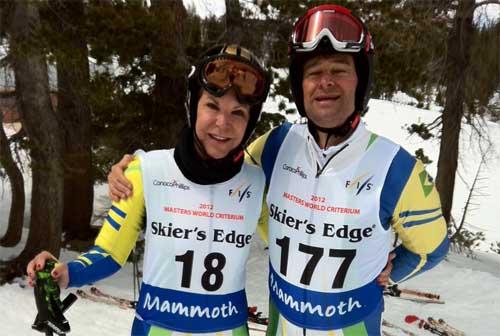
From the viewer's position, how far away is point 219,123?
2217mm

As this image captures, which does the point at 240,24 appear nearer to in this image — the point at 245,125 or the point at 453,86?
the point at 453,86

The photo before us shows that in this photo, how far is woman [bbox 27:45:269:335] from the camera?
226 centimetres

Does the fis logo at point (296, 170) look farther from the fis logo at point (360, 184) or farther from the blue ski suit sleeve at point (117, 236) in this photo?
the blue ski suit sleeve at point (117, 236)

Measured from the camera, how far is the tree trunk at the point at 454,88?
11.1 m

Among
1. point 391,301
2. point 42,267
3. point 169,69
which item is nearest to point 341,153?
point 42,267

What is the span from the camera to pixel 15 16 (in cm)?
705

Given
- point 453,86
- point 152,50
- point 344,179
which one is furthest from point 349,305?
point 453,86

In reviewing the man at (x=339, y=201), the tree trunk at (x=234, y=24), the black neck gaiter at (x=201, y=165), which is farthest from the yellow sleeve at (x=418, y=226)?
the tree trunk at (x=234, y=24)

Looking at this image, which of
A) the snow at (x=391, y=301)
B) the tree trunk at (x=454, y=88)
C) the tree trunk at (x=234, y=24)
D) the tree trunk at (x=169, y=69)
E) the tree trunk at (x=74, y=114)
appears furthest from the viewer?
the tree trunk at (x=454, y=88)

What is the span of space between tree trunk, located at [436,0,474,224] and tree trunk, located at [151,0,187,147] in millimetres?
6591

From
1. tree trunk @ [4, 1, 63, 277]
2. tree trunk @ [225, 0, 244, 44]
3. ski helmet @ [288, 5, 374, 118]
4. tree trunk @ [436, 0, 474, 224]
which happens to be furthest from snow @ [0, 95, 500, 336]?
ski helmet @ [288, 5, 374, 118]

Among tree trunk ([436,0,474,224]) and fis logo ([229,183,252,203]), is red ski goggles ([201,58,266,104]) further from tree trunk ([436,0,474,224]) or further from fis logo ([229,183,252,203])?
tree trunk ([436,0,474,224])

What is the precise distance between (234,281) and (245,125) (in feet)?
2.58

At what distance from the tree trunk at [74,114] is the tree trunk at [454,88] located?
8424mm
